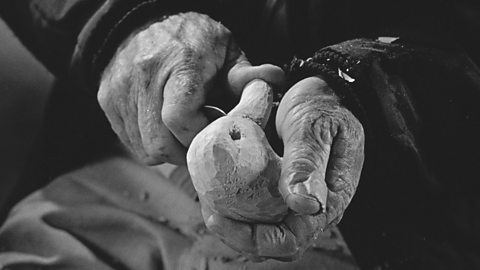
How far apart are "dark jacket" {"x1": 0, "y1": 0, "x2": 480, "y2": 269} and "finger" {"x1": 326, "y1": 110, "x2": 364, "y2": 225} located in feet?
0.11

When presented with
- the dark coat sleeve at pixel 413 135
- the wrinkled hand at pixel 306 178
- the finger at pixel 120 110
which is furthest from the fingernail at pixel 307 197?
the finger at pixel 120 110

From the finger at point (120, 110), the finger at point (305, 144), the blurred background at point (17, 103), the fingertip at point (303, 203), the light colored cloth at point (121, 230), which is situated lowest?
the light colored cloth at point (121, 230)

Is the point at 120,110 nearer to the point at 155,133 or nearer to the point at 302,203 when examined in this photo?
the point at 155,133

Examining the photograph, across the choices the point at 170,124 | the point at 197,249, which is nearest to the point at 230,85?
the point at 170,124

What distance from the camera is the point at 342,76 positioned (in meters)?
0.50

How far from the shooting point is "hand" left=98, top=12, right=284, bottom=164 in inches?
19.9

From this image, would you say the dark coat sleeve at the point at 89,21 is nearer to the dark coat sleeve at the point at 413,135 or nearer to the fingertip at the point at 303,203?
the dark coat sleeve at the point at 413,135

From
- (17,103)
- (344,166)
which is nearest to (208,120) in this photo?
(344,166)

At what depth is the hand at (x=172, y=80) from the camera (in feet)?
1.66

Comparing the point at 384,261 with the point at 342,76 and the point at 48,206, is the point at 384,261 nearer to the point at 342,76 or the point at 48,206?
the point at 342,76

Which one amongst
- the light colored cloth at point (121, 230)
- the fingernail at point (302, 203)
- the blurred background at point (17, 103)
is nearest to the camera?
the fingernail at point (302, 203)

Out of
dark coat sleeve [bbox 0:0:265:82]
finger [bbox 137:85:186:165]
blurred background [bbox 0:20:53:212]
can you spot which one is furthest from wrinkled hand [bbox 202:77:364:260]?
blurred background [bbox 0:20:53:212]

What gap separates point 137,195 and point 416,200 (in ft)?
1.07

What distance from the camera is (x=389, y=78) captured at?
52cm
